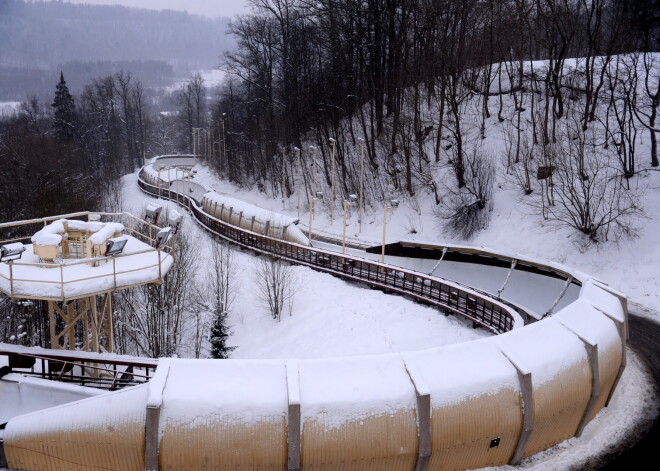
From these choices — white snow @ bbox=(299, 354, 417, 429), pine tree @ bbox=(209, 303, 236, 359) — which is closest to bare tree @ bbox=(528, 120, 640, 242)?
pine tree @ bbox=(209, 303, 236, 359)

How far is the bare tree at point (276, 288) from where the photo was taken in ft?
85.5

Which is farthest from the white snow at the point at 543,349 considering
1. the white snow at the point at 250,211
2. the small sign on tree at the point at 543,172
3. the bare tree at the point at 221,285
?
the small sign on tree at the point at 543,172

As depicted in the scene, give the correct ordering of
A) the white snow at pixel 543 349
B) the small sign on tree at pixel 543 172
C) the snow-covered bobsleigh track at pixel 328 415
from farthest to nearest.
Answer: the small sign on tree at pixel 543 172, the white snow at pixel 543 349, the snow-covered bobsleigh track at pixel 328 415

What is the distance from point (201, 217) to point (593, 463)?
35583 mm

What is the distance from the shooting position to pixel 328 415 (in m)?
11.2

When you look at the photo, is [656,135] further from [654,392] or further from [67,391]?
[67,391]

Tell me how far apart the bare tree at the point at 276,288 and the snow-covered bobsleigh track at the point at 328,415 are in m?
14.1

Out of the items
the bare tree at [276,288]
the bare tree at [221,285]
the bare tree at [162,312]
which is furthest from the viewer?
the bare tree at [221,285]

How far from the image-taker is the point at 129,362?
1409cm

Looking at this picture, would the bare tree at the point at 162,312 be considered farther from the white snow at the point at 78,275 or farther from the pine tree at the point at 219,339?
the white snow at the point at 78,275

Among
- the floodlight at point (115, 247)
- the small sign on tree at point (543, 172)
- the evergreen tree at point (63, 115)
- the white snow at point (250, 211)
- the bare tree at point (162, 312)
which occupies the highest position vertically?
the evergreen tree at point (63, 115)

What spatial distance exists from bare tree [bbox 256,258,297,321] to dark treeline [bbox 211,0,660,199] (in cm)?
1759

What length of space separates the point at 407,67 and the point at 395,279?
87.7ft

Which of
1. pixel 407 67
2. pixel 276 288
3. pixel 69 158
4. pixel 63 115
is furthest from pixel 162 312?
pixel 63 115
